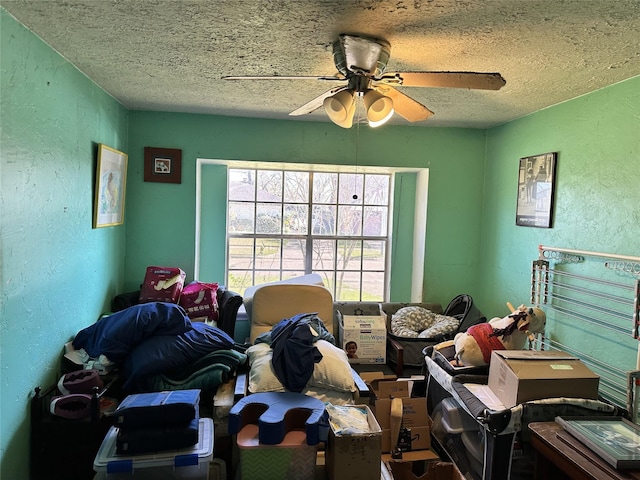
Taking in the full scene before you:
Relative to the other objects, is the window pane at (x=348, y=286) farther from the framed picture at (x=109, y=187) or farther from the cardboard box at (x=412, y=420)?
the framed picture at (x=109, y=187)

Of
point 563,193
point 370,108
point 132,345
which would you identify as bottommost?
point 132,345

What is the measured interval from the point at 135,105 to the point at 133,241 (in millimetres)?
1123

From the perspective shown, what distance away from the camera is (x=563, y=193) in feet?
9.16

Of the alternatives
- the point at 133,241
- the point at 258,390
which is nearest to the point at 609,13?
the point at 258,390

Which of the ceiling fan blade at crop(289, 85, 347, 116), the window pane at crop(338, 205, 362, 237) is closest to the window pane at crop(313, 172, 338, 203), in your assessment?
the window pane at crop(338, 205, 362, 237)

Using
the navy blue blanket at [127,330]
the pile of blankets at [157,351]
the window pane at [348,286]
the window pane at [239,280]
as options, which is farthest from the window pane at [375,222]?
the navy blue blanket at [127,330]

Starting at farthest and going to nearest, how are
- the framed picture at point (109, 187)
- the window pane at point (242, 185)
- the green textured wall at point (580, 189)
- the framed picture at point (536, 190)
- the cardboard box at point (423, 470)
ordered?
the window pane at point (242, 185) → the framed picture at point (536, 190) → the framed picture at point (109, 187) → the green textured wall at point (580, 189) → the cardboard box at point (423, 470)

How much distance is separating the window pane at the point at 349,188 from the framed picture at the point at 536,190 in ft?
4.97

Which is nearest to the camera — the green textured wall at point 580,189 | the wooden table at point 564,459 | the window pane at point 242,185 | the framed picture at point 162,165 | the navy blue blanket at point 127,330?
the wooden table at point 564,459

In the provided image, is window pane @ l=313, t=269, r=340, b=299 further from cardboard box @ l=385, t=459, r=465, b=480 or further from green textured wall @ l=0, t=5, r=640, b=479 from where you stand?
cardboard box @ l=385, t=459, r=465, b=480

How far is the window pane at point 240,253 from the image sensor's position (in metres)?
4.04

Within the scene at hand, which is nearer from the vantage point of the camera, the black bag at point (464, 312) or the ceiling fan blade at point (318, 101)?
the ceiling fan blade at point (318, 101)

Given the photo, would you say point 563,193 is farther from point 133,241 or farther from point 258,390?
point 133,241

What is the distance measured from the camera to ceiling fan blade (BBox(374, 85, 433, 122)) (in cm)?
205
